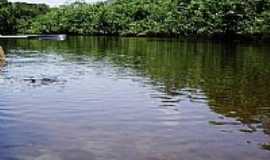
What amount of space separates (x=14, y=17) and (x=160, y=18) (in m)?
51.7

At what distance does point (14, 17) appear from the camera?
157m

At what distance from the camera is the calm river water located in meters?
12.4

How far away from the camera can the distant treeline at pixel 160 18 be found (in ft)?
300

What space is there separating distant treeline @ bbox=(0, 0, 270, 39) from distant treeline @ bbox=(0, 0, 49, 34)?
212 cm

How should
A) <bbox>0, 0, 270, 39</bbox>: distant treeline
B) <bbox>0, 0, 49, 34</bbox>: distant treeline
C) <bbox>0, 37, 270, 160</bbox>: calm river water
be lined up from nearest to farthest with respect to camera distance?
<bbox>0, 37, 270, 160</bbox>: calm river water < <bbox>0, 0, 270, 39</bbox>: distant treeline < <bbox>0, 0, 49, 34</bbox>: distant treeline

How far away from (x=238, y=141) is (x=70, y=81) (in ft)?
48.7

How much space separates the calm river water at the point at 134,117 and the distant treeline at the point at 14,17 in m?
122

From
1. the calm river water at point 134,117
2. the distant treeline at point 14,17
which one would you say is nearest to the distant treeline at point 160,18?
the distant treeline at point 14,17

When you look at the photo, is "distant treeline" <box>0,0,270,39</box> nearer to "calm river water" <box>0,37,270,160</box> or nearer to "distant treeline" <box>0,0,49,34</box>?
"distant treeline" <box>0,0,49,34</box>

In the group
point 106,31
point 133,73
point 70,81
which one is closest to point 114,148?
point 70,81

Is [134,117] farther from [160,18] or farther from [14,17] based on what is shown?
[14,17]

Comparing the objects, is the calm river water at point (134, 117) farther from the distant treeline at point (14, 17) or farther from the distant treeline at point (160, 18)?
the distant treeline at point (14, 17)

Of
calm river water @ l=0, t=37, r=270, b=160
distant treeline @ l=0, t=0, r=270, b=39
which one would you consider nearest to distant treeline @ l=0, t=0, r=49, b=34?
distant treeline @ l=0, t=0, r=270, b=39

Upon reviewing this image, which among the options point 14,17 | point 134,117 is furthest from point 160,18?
point 134,117
